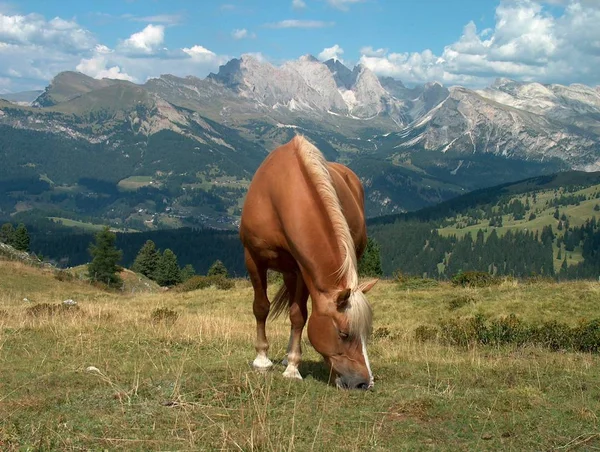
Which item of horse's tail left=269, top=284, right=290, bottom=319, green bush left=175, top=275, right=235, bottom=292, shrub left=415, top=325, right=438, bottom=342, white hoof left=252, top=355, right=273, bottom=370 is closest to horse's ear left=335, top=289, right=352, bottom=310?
white hoof left=252, top=355, right=273, bottom=370

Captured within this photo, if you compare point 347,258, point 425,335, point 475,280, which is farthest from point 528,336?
point 475,280

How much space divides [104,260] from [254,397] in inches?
2609

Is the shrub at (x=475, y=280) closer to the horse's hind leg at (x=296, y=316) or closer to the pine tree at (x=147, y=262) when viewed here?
the horse's hind leg at (x=296, y=316)

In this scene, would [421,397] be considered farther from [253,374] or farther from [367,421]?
[253,374]

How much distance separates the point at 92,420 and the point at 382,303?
20.5 meters

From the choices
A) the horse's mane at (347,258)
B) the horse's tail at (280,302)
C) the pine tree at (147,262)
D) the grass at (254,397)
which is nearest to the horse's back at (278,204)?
the horse's mane at (347,258)

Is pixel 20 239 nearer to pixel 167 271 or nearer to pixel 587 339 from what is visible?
pixel 167 271

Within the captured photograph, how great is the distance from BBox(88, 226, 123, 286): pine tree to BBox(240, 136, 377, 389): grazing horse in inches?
2463

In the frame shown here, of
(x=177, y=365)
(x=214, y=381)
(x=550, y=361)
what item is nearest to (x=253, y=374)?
(x=214, y=381)

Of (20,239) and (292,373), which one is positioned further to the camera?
(20,239)

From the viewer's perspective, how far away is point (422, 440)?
5.76 meters

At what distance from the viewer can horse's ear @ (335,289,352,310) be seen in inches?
272

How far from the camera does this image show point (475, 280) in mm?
29812

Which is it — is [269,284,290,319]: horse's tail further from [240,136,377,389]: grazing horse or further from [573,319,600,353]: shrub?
[573,319,600,353]: shrub
